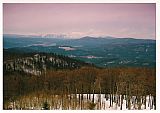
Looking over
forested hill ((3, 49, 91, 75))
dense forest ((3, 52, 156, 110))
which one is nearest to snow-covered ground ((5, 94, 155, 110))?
dense forest ((3, 52, 156, 110))

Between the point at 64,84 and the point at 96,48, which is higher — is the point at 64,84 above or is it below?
below

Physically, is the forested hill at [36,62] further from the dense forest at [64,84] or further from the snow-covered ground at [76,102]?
the snow-covered ground at [76,102]

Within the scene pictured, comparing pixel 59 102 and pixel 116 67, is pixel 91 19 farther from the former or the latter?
pixel 59 102

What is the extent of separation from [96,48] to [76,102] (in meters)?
0.52

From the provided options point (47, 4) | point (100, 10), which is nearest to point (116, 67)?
point (100, 10)

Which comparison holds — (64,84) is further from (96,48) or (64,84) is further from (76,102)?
(96,48)

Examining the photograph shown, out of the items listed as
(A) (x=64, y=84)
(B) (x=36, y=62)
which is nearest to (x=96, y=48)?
(A) (x=64, y=84)

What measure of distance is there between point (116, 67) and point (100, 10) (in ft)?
1.73

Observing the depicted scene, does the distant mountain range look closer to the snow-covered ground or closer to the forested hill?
the forested hill

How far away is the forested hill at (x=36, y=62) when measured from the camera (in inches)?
177

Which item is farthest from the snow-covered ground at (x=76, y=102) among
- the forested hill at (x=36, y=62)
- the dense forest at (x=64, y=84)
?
the forested hill at (x=36, y=62)

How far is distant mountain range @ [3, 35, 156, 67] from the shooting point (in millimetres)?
4441

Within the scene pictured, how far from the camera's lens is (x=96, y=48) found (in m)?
4.55

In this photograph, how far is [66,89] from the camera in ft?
14.8
